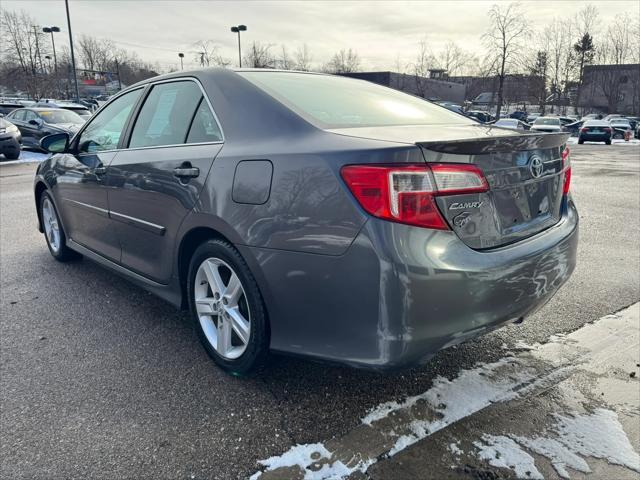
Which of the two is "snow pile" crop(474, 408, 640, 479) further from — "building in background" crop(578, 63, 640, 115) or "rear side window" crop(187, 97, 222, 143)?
"building in background" crop(578, 63, 640, 115)

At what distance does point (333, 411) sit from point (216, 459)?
591 millimetres

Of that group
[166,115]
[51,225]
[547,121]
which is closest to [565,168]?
[166,115]

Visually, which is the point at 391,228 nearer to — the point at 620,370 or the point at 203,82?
the point at 203,82

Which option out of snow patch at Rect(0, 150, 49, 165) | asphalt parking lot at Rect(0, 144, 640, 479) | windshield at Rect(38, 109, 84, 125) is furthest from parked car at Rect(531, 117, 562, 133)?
asphalt parking lot at Rect(0, 144, 640, 479)

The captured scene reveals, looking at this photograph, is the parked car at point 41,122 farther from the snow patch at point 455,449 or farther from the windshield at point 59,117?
the snow patch at point 455,449

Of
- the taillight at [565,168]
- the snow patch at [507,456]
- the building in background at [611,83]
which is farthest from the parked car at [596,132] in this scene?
the building in background at [611,83]

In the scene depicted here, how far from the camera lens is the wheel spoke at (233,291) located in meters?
2.48

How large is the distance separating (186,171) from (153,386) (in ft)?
3.76

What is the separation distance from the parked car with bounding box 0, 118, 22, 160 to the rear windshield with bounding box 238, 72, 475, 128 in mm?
14195

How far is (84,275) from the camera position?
4.39 metres

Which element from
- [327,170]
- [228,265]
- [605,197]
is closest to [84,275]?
[228,265]

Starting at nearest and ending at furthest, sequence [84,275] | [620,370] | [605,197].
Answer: [620,370], [84,275], [605,197]

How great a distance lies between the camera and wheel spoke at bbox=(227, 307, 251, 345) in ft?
8.13

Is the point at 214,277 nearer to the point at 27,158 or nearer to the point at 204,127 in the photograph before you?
the point at 204,127
